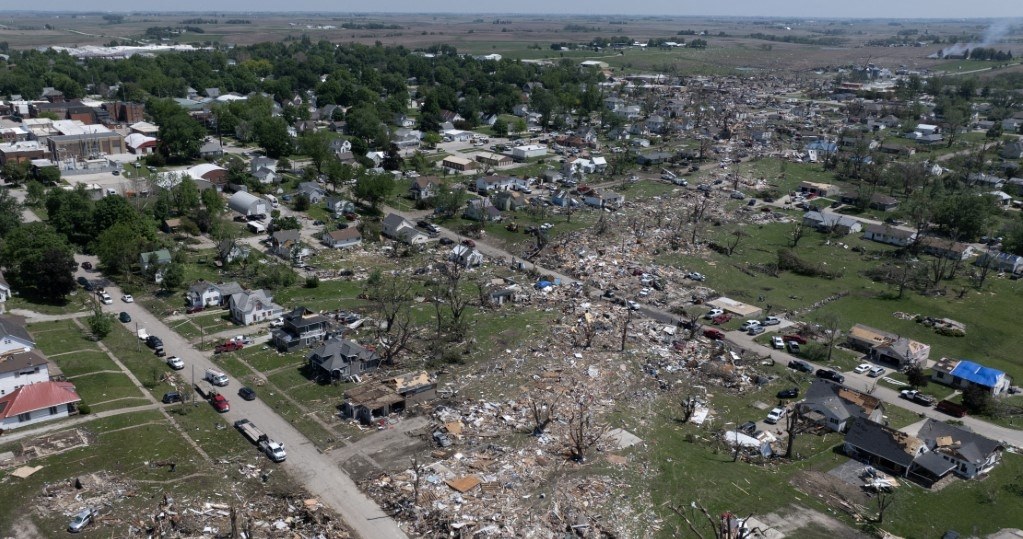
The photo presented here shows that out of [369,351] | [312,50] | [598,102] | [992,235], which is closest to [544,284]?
[369,351]

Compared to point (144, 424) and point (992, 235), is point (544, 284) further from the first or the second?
point (992, 235)

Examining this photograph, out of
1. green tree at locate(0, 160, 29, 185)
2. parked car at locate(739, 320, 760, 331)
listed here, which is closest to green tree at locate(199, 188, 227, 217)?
green tree at locate(0, 160, 29, 185)

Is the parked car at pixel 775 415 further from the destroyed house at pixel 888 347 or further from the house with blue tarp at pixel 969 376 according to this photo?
the house with blue tarp at pixel 969 376

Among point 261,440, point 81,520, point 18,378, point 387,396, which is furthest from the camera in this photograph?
point 387,396

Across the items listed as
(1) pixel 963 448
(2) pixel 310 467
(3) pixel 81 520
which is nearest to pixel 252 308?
(2) pixel 310 467

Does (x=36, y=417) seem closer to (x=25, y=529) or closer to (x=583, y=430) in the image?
(x=25, y=529)

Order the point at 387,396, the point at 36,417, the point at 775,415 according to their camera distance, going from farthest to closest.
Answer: the point at 775,415 < the point at 387,396 < the point at 36,417
